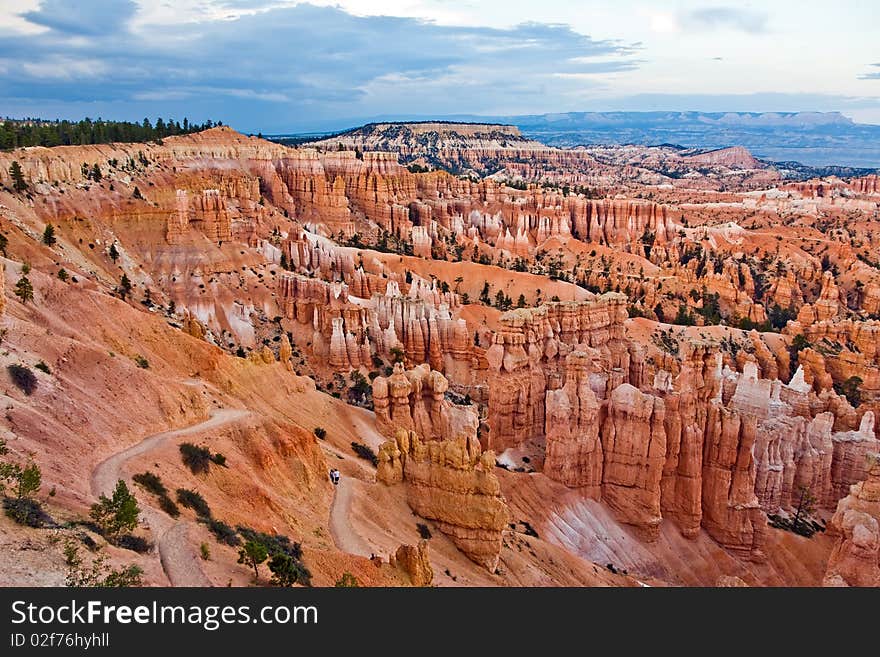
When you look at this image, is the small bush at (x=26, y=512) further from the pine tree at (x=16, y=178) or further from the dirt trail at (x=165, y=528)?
the pine tree at (x=16, y=178)

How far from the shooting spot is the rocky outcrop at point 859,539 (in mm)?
25578

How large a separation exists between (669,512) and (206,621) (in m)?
28.4

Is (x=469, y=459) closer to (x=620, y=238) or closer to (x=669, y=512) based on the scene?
(x=669, y=512)

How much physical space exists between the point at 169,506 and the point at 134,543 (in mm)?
2675

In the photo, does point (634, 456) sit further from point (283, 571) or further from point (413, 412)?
point (283, 571)

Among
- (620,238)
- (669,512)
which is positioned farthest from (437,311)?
(620,238)

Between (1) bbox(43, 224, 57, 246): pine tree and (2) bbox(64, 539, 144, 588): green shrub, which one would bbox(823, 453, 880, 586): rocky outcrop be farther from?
(1) bbox(43, 224, 57, 246): pine tree

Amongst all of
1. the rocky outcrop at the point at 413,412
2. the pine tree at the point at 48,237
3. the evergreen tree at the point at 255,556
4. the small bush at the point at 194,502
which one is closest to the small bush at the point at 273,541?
the small bush at the point at 194,502

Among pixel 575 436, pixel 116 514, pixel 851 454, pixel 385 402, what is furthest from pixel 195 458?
pixel 851 454

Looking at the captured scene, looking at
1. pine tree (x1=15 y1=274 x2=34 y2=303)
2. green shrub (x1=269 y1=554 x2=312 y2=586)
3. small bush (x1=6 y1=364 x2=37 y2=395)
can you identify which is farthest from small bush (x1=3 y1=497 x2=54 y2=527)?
pine tree (x1=15 y1=274 x2=34 y2=303)

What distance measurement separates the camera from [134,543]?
14.1 m

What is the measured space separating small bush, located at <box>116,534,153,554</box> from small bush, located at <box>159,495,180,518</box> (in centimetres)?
196

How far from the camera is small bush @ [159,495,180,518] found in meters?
16.5

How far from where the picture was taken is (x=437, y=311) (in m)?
55.7
